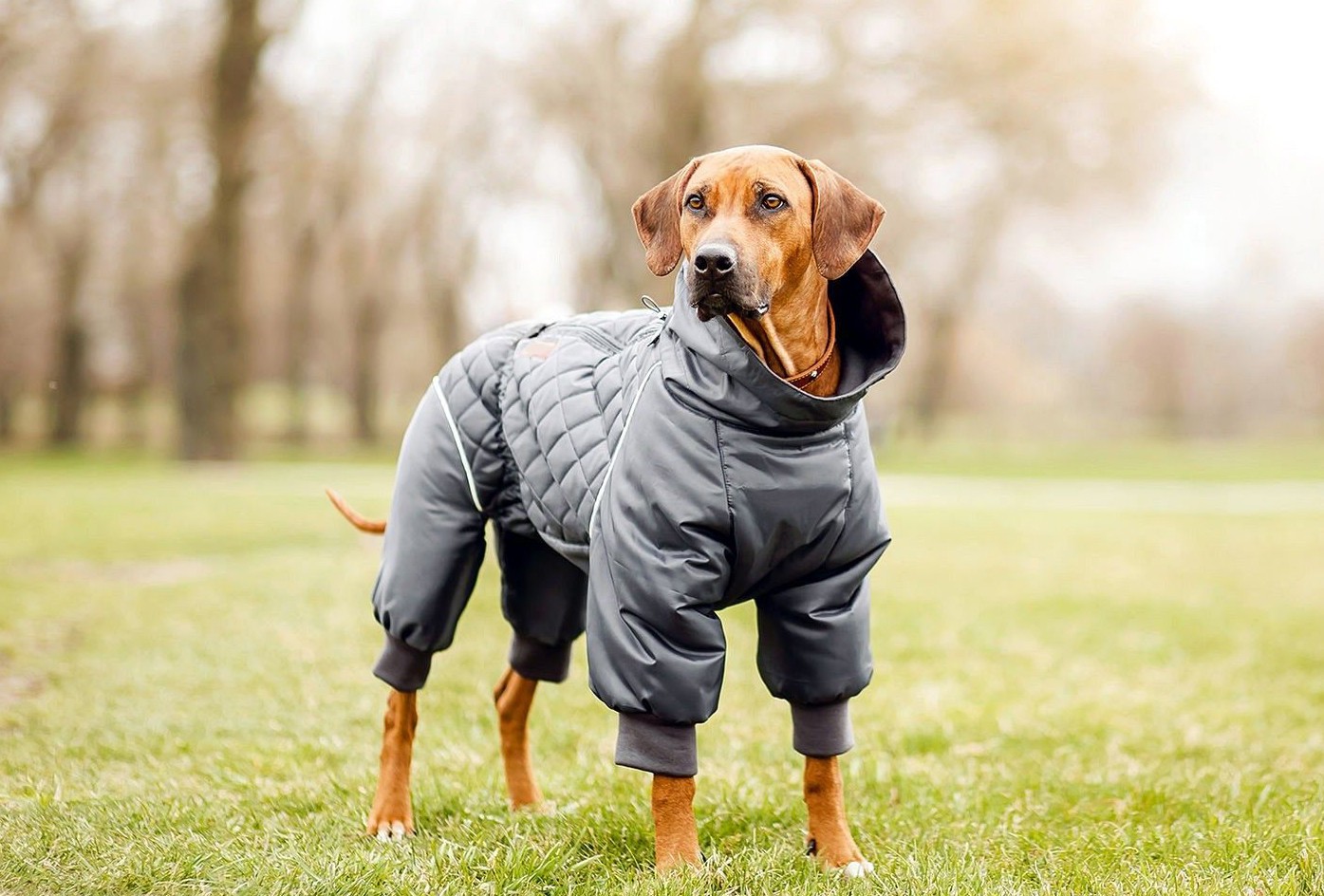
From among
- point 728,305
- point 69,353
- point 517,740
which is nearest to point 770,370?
point 728,305

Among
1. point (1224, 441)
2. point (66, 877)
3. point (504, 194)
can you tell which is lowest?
point (1224, 441)

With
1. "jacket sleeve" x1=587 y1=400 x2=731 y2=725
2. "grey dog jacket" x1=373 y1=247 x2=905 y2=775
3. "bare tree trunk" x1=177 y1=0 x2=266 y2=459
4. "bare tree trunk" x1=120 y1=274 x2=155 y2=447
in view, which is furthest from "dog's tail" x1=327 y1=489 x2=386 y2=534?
"bare tree trunk" x1=120 y1=274 x2=155 y2=447

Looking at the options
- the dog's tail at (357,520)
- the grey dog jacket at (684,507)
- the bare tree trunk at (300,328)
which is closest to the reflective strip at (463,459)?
the grey dog jacket at (684,507)

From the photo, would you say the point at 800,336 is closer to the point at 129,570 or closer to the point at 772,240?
the point at 772,240

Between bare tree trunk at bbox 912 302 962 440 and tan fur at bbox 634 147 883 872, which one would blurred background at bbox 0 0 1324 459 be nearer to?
bare tree trunk at bbox 912 302 962 440

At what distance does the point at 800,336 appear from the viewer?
11.1 feet

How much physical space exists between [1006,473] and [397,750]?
23.8 m

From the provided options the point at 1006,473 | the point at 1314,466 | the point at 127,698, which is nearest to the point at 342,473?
the point at 1006,473

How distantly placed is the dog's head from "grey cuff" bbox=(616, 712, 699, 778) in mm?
1073

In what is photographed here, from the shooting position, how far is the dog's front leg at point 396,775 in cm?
402

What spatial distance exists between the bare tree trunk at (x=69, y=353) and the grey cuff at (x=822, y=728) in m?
29.1

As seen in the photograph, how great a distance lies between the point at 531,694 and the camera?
450 cm

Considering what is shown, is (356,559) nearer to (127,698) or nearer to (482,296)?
(127,698)

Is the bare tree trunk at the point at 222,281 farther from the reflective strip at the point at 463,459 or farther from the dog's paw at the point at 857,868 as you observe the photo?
the dog's paw at the point at 857,868
